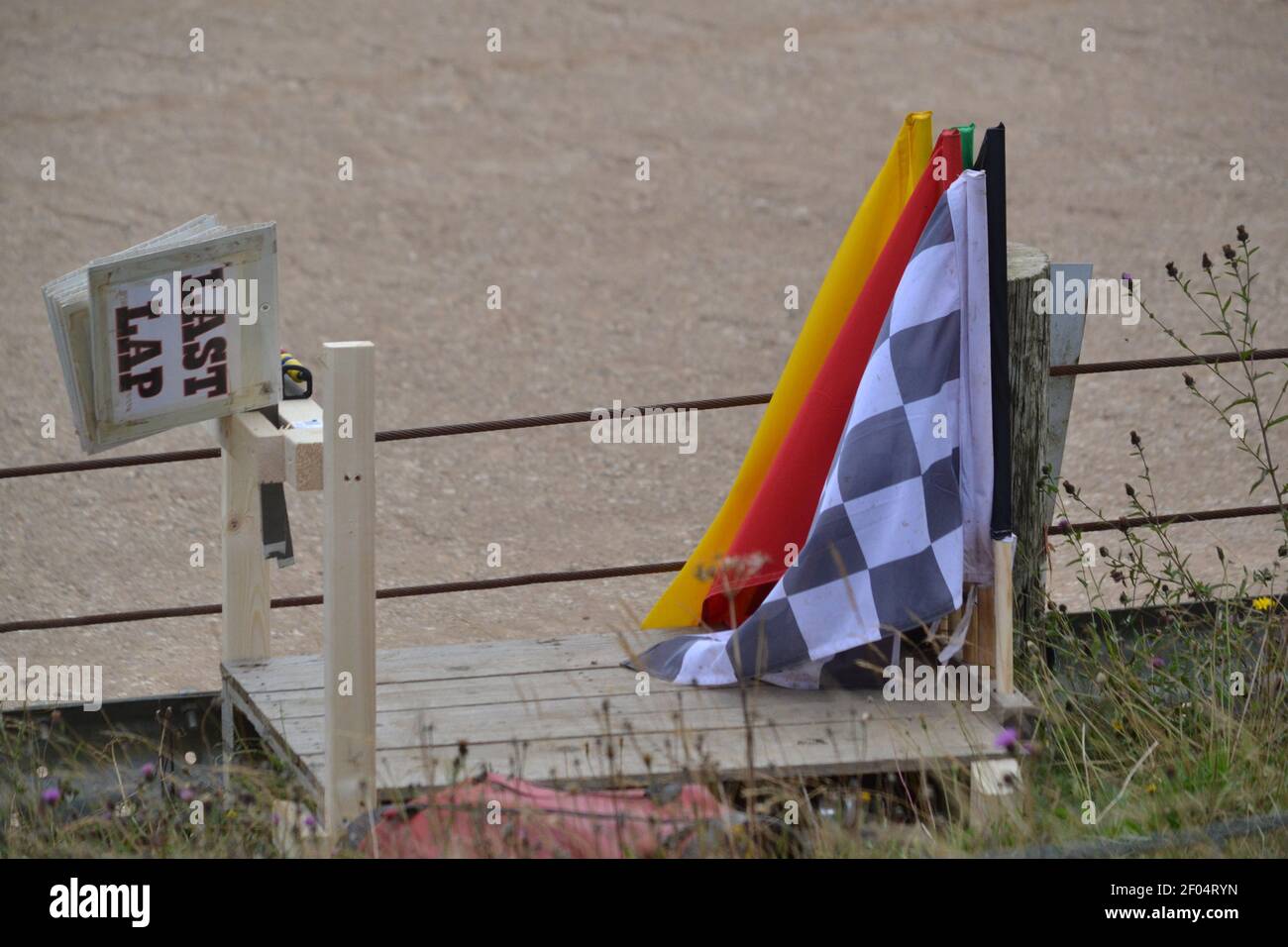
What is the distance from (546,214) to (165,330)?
9644 millimetres

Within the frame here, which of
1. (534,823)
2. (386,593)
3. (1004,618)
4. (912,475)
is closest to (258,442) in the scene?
(534,823)

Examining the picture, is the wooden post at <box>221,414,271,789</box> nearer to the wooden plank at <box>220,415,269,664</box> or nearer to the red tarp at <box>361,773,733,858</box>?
the wooden plank at <box>220,415,269,664</box>

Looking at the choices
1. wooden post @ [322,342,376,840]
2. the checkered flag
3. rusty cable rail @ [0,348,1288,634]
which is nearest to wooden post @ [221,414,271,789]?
rusty cable rail @ [0,348,1288,634]

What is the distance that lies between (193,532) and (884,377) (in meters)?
5.45

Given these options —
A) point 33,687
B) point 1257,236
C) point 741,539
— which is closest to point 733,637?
point 741,539

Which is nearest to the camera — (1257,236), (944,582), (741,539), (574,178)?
(944,582)

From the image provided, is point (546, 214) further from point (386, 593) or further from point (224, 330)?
point (224, 330)

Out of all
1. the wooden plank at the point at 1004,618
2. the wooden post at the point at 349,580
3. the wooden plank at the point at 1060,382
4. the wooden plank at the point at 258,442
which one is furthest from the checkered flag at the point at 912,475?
the wooden plank at the point at 258,442

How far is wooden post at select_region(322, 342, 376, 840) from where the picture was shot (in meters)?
3.28

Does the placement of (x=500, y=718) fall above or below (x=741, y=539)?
below

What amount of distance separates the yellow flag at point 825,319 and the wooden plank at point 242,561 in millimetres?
1136

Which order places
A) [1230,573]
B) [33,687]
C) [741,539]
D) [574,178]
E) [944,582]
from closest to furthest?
[944,582], [741,539], [33,687], [1230,573], [574,178]

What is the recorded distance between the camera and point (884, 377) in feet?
13.1
